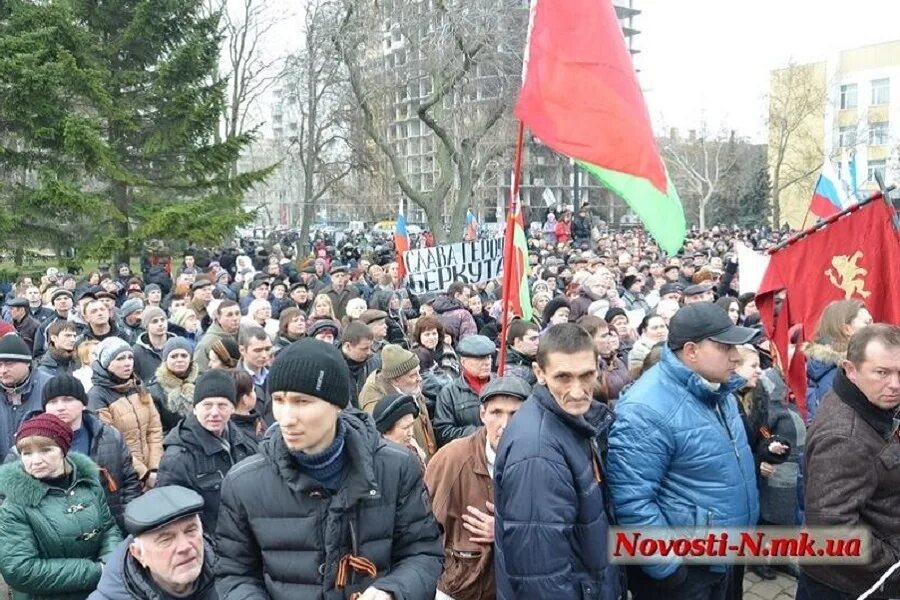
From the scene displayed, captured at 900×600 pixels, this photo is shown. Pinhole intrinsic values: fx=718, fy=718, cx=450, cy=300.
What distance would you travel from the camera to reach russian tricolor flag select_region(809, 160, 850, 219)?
9.62 m

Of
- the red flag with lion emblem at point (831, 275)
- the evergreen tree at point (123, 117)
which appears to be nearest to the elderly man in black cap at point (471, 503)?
the red flag with lion emblem at point (831, 275)

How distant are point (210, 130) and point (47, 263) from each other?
648 cm

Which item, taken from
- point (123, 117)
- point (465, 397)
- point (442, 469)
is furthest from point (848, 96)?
point (442, 469)

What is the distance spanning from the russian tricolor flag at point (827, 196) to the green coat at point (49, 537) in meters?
9.20

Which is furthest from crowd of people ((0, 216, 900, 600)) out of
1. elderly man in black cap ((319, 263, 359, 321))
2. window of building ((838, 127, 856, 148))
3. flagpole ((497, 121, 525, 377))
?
window of building ((838, 127, 856, 148))

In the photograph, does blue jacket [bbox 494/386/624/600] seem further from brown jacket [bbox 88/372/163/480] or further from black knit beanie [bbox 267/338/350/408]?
brown jacket [bbox 88/372/163/480]

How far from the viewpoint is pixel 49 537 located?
3361 mm

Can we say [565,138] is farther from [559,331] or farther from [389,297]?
[389,297]

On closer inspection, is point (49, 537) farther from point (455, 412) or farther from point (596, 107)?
point (596, 107)

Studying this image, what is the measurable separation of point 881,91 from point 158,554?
2104 inches

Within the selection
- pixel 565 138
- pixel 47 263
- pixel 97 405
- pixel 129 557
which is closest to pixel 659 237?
pixel 565 138

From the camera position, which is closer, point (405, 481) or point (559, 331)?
point (405, 481)

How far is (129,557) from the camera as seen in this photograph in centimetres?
257

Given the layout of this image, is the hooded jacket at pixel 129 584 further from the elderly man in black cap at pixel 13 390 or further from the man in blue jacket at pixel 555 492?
the elderly man in black cap at pixel 13 390
